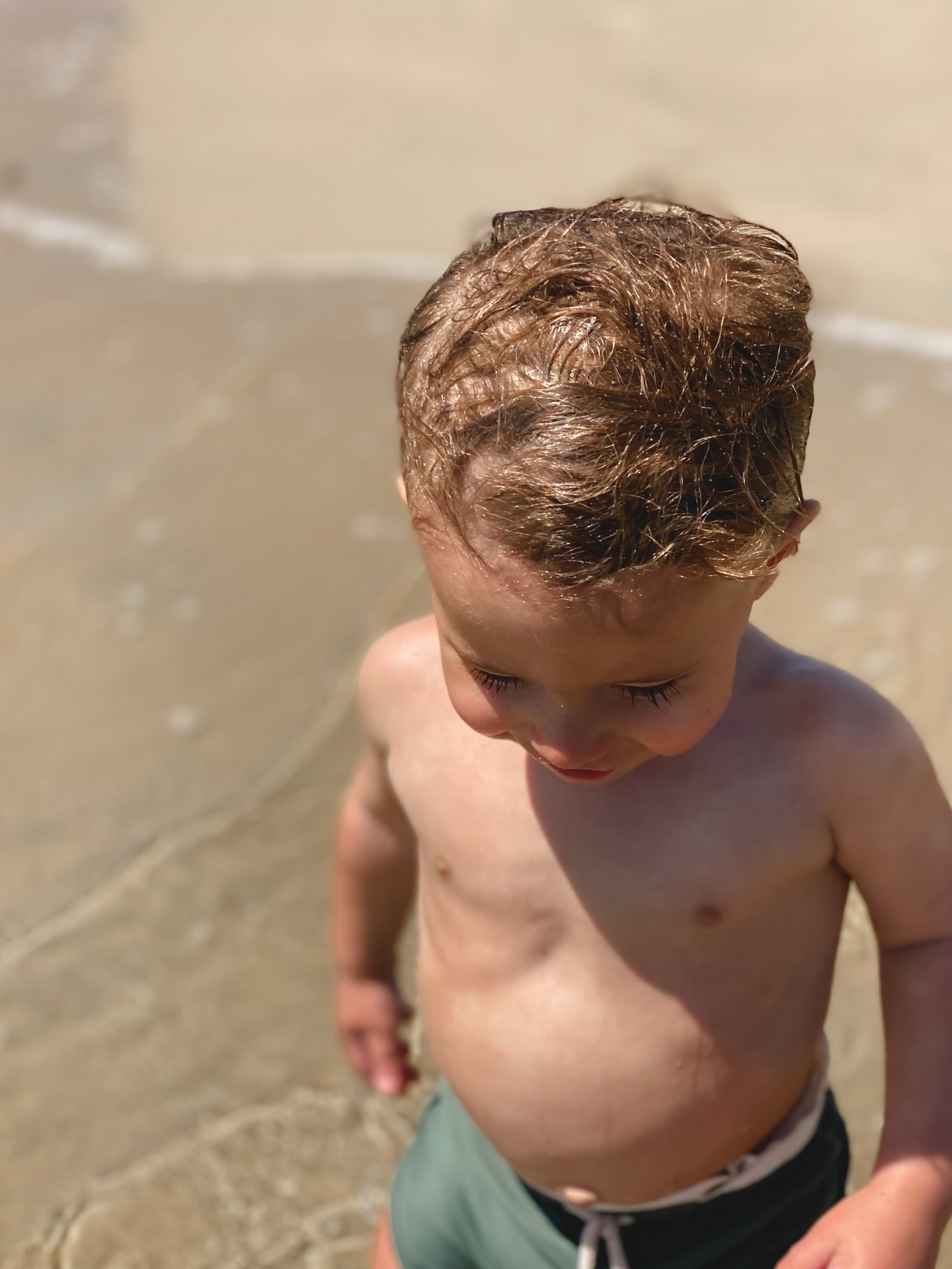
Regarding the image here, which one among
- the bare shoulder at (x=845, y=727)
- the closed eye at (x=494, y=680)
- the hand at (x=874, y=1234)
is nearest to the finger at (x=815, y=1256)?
the hand at (x=874, y=1234)

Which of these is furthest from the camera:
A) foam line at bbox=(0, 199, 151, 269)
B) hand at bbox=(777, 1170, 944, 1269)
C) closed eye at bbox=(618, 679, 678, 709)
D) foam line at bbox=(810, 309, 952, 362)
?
foam line at bbox=(0, 199, 151, 269)

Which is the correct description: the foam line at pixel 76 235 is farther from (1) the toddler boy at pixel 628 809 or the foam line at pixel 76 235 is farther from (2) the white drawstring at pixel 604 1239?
(2) the white drawstring at pixel 604 1239

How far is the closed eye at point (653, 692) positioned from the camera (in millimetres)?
1342

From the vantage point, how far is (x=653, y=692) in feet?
4.42

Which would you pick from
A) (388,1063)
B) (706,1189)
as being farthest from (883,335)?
(706,1189)

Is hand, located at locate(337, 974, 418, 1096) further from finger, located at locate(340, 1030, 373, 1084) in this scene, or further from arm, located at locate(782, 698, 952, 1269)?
arm, located at locate(782, 698, 952, 1269)

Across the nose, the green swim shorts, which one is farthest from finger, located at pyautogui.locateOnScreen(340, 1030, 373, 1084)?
the nose

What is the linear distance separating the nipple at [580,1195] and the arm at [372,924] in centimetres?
38

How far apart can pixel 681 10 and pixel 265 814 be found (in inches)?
147

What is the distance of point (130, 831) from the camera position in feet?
9.11

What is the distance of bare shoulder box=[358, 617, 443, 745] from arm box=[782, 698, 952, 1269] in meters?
0.51

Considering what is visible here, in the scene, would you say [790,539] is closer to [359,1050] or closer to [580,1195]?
[580,1195]

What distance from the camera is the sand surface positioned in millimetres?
2328

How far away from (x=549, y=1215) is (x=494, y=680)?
81 cm
